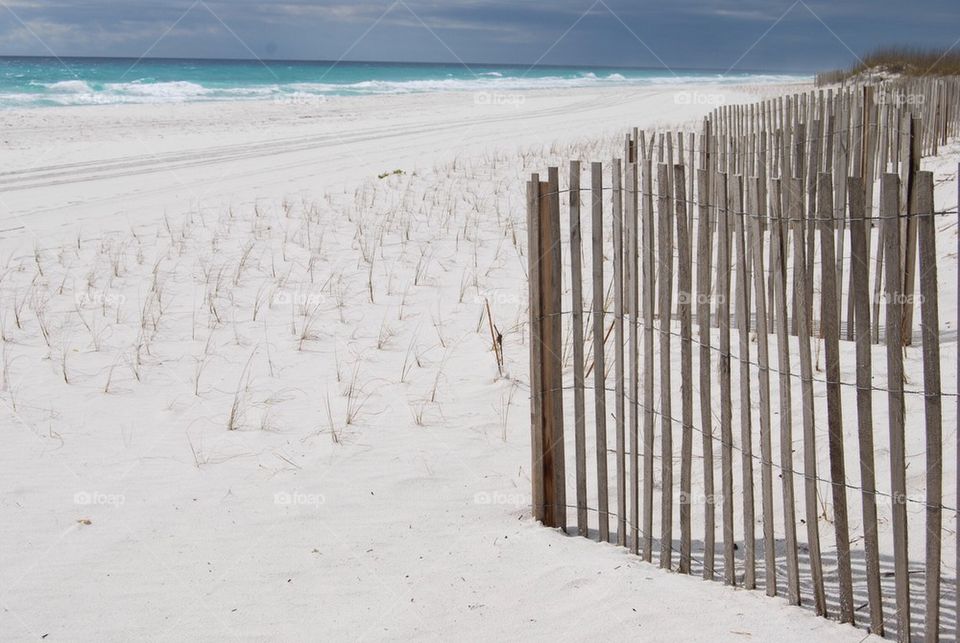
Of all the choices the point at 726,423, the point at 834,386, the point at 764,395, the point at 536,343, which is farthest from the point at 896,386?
the point at 536,343

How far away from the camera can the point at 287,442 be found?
13.1 feet

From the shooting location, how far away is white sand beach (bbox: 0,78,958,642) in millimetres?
2742

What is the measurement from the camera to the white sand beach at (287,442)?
2.74 m

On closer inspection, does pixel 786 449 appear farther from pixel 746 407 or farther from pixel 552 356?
pixel 552 356

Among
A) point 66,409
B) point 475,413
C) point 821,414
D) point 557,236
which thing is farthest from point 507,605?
point 66,409

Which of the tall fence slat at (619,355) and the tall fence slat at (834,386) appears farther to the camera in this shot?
the tall fence slat at (619,355)

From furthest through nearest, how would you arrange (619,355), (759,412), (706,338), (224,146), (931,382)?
(224,146)
(759,412)
(619,355)
(706,338)
(931,382)

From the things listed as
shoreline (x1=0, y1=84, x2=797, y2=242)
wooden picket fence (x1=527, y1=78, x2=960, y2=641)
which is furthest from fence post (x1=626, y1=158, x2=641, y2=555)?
shoreline (x1=0, y1=84, x2=797, y2=242)

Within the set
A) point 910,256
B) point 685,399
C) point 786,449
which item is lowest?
point 786,449

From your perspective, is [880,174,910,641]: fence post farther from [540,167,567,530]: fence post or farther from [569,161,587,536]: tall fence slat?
[540,167,567,530]: fence post

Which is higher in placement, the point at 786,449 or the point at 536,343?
the point at 536,343

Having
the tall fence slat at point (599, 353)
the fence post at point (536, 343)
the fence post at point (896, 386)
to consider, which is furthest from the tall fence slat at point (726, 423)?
the fence post at point (536, 343)

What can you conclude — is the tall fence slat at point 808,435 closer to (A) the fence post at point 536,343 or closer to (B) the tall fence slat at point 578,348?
(B) the tall fence slat at point 578,348

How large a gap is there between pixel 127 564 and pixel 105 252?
4851 mm
